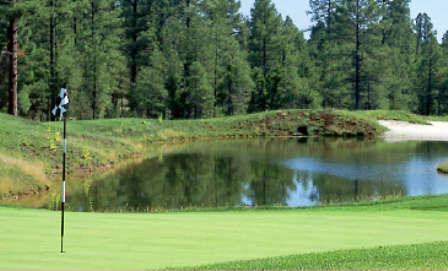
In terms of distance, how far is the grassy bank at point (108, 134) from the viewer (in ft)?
93.5

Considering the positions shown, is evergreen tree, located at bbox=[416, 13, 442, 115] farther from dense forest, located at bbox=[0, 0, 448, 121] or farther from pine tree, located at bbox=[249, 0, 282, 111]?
pine tree, located at bbox=[249, 0, 282, 111]

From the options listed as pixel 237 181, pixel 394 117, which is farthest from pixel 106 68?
pixel 237 181

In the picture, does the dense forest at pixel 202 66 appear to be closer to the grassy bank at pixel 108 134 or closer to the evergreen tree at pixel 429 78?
the evergreen tree at pixel 429 78

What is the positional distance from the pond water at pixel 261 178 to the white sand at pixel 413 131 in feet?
38.6

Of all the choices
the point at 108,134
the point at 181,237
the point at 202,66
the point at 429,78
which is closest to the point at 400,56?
the point at 429,78

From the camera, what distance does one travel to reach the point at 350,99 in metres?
81.2

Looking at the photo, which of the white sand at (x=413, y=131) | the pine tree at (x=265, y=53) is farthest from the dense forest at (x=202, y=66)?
the white sand at (x=413, y=131)

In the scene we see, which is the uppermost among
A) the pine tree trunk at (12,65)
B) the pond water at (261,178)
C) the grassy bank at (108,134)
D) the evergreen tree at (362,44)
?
the evergreen tree at (362,44)

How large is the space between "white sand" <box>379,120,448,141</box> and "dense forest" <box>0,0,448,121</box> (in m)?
8.68

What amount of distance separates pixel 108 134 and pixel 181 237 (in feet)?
123

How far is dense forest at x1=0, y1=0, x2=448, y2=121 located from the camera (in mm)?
55844

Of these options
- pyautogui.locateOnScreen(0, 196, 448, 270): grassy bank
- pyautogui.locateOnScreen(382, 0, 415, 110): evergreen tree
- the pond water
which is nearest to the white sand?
pyautogui.locateOnScreen(382, 0, 415, 110): evergreen tree

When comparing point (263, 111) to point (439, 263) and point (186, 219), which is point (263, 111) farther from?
point (439, 263)

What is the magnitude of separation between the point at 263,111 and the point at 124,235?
5729 centimetres
